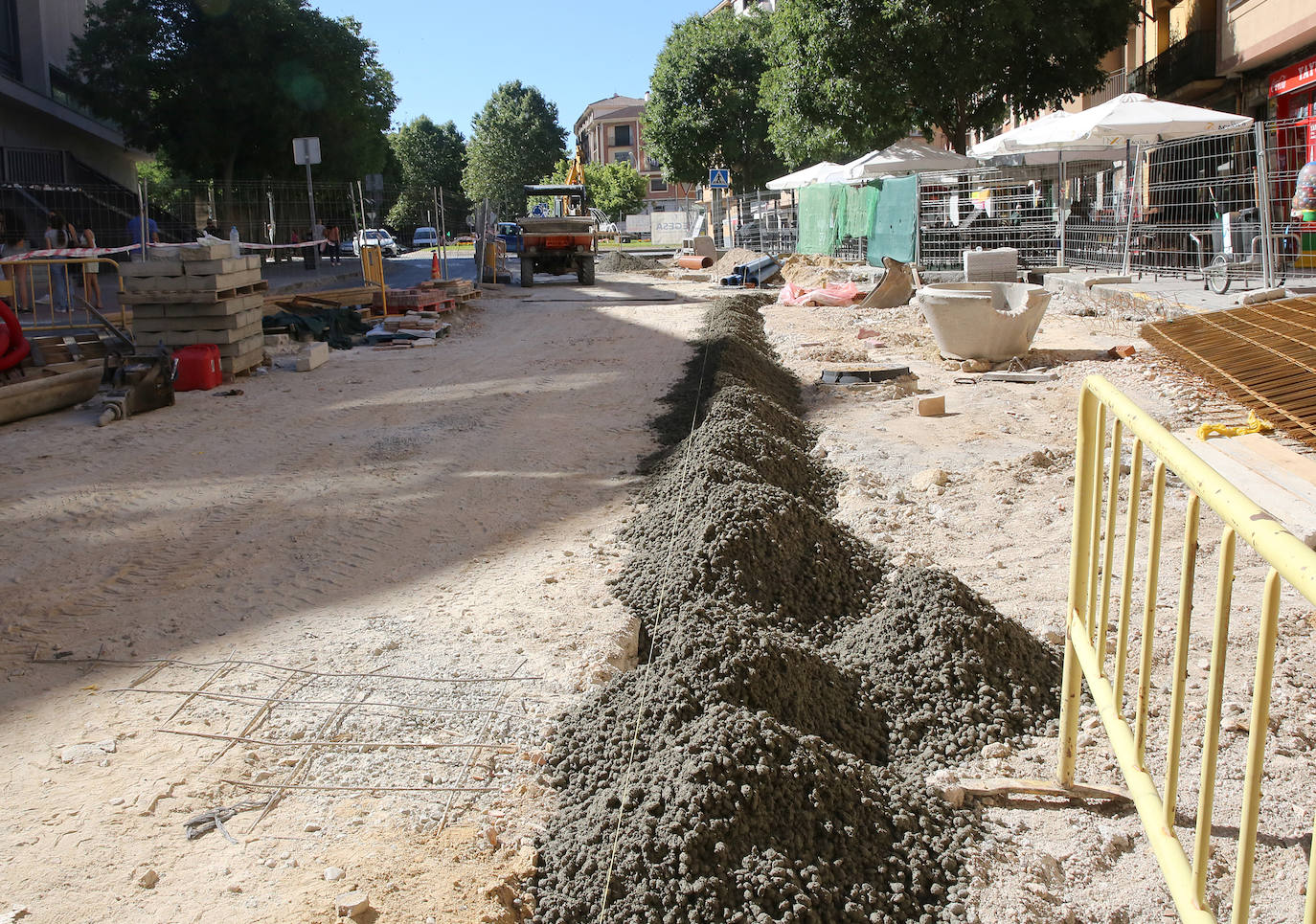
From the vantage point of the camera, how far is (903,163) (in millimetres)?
22016

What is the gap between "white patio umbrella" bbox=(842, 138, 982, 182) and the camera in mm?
22125

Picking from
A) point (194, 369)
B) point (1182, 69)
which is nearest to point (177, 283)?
point (194, 369)

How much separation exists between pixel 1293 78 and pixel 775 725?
2234 cm

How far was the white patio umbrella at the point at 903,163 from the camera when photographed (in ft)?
72.6

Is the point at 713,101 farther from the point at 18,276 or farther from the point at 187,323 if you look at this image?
the point at 187,323

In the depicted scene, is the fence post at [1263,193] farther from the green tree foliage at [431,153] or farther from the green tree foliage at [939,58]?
the green tree foliage at [431,153]

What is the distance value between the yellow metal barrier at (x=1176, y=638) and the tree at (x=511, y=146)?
82332 mm

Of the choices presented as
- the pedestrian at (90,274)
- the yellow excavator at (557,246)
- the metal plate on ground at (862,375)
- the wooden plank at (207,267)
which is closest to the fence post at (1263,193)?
the metal plate on ground at (862,375)

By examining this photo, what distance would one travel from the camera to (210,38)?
99.3ft

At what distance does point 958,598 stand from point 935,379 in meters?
6.75

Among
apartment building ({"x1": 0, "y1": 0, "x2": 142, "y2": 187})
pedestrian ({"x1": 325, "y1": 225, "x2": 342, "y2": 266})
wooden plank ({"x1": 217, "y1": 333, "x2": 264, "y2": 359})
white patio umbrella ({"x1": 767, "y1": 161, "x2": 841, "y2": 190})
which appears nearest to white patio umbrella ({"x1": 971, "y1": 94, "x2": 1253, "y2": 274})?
white patio umbrella ({"x1": 767, "y1": 161, "x2": 841, "y2": 190})

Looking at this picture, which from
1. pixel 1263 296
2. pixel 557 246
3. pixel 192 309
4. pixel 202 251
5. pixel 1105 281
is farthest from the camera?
pixel 557 246

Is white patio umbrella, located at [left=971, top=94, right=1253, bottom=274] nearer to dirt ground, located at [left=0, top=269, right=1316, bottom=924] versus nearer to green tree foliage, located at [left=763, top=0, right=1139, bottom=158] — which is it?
dirt ground, located at [left=0, top=269, right=1316, bottom=924]

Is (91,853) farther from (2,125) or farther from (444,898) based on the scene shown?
(2,125)
